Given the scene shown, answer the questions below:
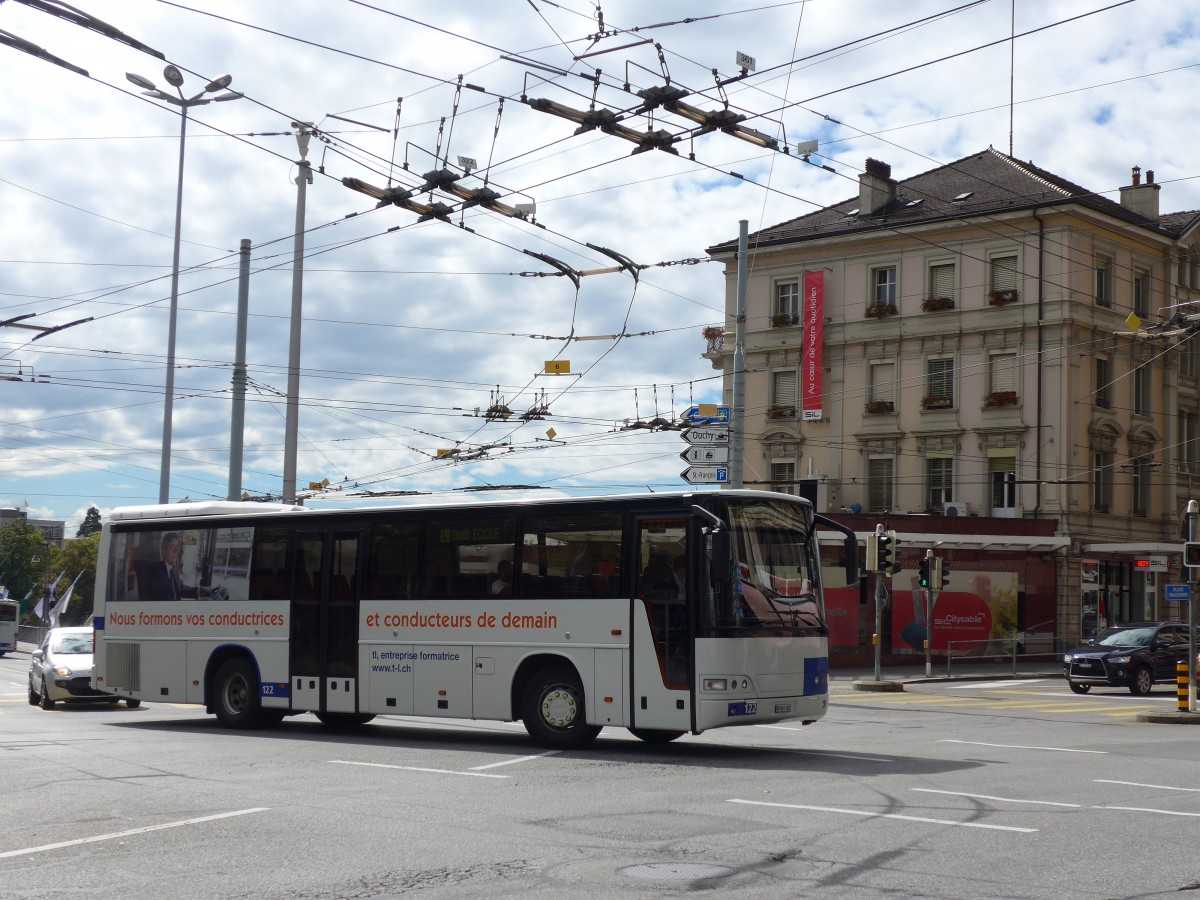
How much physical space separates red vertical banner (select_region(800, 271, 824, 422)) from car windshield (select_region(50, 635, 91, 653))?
29.7m

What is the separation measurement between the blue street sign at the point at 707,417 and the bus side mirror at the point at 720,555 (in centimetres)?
1398

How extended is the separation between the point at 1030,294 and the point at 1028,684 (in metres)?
15.4

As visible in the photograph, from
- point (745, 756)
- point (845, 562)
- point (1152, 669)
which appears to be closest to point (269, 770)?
point (745, 756)

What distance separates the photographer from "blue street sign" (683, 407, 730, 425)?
99.2ft

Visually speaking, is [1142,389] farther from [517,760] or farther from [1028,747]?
[517,760]

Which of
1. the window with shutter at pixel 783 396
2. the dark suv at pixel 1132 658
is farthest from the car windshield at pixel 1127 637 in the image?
A: the window with shutter at pixel 783 396

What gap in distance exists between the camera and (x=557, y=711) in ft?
53.4

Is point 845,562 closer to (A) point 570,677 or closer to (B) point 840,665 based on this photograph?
(A) point 570,677

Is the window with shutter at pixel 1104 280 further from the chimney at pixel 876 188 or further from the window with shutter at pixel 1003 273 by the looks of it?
the chimney at pixel 876 188

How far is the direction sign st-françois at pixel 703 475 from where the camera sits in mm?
27203

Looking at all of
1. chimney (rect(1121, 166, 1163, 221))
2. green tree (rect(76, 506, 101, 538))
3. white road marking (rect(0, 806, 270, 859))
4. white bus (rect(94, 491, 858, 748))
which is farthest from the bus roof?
green tree (rect(76, 506, 101, 538))

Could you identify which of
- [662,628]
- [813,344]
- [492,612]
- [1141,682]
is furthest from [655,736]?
[813,344]

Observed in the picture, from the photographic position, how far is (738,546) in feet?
50.5

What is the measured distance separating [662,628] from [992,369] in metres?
35.2
